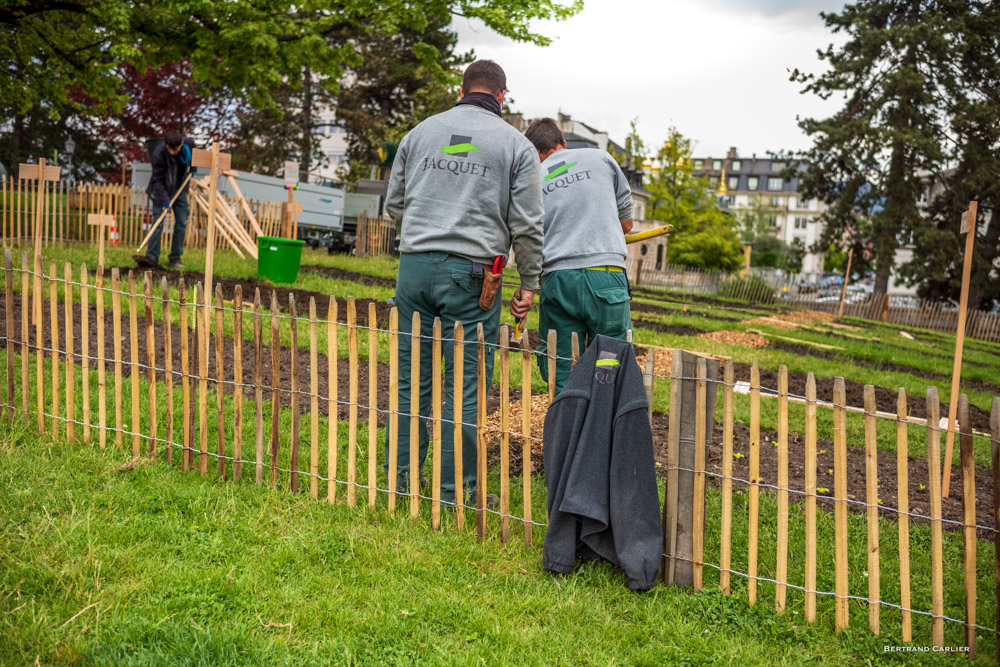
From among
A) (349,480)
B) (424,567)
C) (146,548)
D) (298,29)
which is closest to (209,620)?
(146,548)

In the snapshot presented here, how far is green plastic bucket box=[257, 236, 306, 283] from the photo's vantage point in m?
10.5

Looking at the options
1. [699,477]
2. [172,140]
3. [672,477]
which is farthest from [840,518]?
[172,140]

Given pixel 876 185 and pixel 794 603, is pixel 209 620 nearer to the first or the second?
pixel 794 603

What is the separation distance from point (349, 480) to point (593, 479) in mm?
1251

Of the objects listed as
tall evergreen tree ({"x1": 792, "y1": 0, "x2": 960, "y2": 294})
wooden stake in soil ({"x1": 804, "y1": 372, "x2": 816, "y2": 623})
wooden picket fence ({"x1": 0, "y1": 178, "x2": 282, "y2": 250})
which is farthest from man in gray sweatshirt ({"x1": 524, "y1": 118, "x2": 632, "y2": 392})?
tall evergreen tree ({"x1": 792, "y1": 0, "x2": 960, "y2": 294})

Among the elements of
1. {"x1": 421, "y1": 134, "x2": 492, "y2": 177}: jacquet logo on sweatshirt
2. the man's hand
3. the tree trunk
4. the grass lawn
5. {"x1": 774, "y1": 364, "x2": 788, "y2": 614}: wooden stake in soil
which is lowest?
the grass lawn

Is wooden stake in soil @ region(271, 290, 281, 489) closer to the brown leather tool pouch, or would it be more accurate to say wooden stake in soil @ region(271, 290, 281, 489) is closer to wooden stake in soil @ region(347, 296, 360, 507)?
wooden stake in soil @ region(347, 296, 360, 507)

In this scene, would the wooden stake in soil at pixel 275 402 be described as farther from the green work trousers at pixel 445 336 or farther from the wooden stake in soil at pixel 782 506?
the wooden stake in soil at pixel 782 506

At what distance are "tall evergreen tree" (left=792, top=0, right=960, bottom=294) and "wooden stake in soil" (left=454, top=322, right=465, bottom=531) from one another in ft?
96.9

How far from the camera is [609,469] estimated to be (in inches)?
125

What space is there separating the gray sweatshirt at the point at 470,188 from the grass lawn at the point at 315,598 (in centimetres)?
132

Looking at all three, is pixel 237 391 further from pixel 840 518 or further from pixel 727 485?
pixel 840 518

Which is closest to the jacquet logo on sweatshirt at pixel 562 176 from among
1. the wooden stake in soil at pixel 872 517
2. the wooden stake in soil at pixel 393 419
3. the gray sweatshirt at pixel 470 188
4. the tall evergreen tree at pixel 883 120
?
Answer: the gray sweatshirt at pixel 470 188

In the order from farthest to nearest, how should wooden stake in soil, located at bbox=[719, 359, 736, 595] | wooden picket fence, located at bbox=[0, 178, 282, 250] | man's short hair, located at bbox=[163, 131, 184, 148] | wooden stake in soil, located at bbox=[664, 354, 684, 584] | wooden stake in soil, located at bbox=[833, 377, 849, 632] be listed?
wooden picket fence, located at bbox=[0, 178, 282, 250] < man's short hair, located at bbox=[163, 131, 184, 148] < wooden stake in soil, located at bbox=[664, 354, 684, 584] < wooden stake in soil, located at bbox=[719, 359, 736, 595] < wooden stake in soil, located at bbox=[833, 377, 849, 632]
